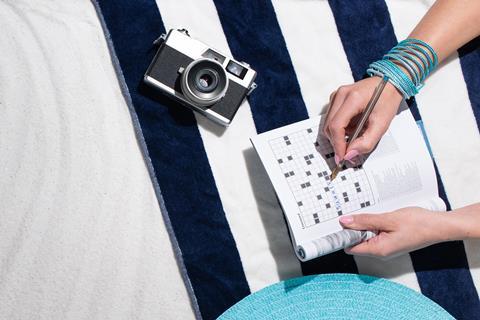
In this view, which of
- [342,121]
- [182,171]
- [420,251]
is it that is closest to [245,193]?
[182,171]

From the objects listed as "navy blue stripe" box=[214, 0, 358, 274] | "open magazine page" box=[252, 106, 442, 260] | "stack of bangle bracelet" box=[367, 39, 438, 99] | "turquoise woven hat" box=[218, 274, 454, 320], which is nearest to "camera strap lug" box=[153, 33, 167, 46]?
"navy blue stripe" box=[214, 0, 358, 274]

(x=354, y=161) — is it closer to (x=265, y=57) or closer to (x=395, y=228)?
(x=395, y=228)

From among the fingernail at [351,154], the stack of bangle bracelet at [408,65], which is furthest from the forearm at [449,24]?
the fingernail at [351,154]

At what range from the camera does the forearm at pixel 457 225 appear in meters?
0.83

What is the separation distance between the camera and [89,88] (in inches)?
A: 36.0

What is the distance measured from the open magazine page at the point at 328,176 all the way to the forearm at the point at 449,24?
0.13m

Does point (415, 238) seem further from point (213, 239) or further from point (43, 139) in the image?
point (43, 139)

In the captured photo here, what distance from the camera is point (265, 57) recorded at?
95cm

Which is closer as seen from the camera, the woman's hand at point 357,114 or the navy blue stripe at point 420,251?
the woman's hand at point 357,114

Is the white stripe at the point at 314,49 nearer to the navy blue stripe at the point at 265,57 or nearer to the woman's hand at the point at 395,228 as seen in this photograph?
the navy blue stripe at the point at 265,57

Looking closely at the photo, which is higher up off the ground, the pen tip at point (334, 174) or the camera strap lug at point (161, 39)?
the camera strap lug at point (161, 39)

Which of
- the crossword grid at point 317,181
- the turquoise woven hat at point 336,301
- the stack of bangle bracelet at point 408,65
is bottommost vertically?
the turquoise woven hat at point 336,301

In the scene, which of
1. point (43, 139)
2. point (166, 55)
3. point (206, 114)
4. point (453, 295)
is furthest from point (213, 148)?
point (453, 295)

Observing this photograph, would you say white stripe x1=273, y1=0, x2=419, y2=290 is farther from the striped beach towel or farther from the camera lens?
the camera lens
